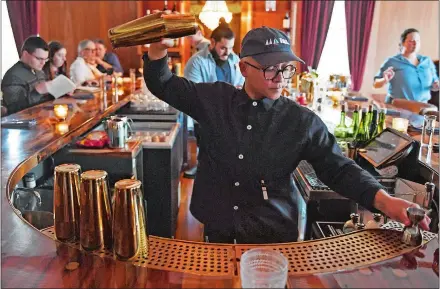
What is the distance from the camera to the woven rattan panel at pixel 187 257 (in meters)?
1.21

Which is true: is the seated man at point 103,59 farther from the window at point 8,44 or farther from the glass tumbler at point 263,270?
the glass tumbler at point 263,270

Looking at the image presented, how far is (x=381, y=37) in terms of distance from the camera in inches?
292

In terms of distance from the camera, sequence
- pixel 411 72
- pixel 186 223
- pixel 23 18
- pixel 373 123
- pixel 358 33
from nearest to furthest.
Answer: pixel 373 123 → pixel 186 223 → pixel 411 72 → pixel 358 33 → pixel 23 18

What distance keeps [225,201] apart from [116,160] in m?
1.18

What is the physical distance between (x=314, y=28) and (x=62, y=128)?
18.7 ft

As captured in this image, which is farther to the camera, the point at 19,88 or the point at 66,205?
the point at 19,88

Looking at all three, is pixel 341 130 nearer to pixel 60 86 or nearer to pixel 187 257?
pixel 187 257

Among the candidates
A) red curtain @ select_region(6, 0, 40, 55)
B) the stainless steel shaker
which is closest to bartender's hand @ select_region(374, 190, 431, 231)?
the stainless steel shaker

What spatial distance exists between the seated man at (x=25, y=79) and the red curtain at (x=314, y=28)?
→ 459cm

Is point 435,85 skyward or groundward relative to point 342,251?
skyward

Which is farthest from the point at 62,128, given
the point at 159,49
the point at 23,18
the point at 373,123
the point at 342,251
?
the point at 23,18

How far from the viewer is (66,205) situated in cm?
132

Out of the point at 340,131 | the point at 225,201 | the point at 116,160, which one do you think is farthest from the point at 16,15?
the point at 225,201

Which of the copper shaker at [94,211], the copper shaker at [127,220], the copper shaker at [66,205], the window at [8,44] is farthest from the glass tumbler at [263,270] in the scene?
the window at [8,44]
